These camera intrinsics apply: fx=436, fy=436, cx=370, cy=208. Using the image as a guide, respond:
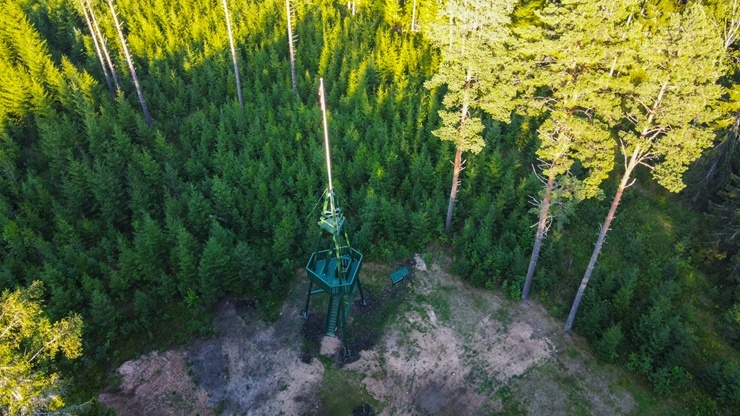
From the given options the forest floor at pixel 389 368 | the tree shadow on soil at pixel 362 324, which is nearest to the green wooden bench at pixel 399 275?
the tree shadow on soil at pixel 362 324

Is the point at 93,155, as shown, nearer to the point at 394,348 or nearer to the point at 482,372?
the point at 394,348

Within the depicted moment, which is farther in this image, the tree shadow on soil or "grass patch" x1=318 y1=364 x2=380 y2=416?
the tree shadow on soil

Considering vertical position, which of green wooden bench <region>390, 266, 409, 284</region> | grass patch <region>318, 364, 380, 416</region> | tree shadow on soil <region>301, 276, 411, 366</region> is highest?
green wooden bench <region>390, 266, 409, 284</region>

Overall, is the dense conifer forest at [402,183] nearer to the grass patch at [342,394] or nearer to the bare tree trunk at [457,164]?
the bare tree trunk at [457,164]

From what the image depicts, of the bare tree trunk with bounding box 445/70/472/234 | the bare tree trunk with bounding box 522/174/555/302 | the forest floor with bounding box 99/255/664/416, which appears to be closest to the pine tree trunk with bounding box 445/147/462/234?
the bare tree trunk with bounding box 445/70/472/234

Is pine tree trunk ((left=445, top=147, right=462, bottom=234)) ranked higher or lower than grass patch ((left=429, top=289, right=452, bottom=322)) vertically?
higher

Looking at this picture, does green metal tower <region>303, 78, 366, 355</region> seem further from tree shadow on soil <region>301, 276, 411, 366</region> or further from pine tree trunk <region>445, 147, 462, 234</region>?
pine tree trunk <region>445, 147, 462, 234</region>
